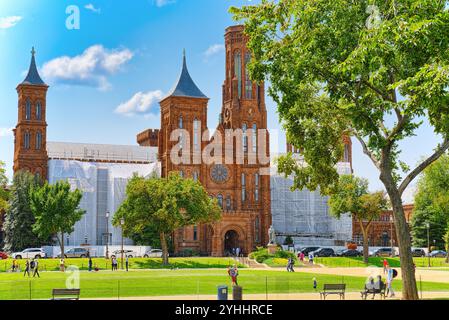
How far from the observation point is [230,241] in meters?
102

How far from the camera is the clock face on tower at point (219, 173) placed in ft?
344

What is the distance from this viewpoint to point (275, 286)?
41500 millimetres

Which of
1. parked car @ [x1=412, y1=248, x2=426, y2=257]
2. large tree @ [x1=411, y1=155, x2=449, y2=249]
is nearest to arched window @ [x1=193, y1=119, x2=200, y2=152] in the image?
large tree @ [x1=411, y1=155, x2=449, y2=249]

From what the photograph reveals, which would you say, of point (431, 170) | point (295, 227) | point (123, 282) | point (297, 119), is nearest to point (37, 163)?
point (295, 227)

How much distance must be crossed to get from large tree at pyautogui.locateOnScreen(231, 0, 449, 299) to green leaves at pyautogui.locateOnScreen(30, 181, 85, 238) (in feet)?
155

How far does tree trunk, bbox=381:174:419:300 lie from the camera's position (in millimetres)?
30156

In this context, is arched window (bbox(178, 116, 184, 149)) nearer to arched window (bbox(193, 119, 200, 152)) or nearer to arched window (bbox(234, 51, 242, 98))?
arched window (bbox(193, 119, 200, 152))

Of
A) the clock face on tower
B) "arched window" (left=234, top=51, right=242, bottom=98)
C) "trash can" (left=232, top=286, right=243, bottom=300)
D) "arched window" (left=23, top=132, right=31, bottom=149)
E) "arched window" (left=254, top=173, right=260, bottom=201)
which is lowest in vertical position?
"trash can" (left=232, top=286, right=243, bottom=300)

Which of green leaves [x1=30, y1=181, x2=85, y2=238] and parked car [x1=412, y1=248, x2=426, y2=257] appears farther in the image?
parked car [x1=412, y1=248, x2=426, y2=257]

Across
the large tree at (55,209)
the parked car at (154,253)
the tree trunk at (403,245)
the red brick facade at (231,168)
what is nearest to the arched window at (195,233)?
the red brick facade at (231,168)

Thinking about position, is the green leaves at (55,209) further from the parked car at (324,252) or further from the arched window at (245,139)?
the arched window at (245,139)

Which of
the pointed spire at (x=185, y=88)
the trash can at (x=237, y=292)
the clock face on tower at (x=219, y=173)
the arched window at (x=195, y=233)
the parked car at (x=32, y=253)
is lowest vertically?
the parked car at (x=32, y=253)

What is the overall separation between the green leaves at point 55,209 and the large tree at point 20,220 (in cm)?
969
